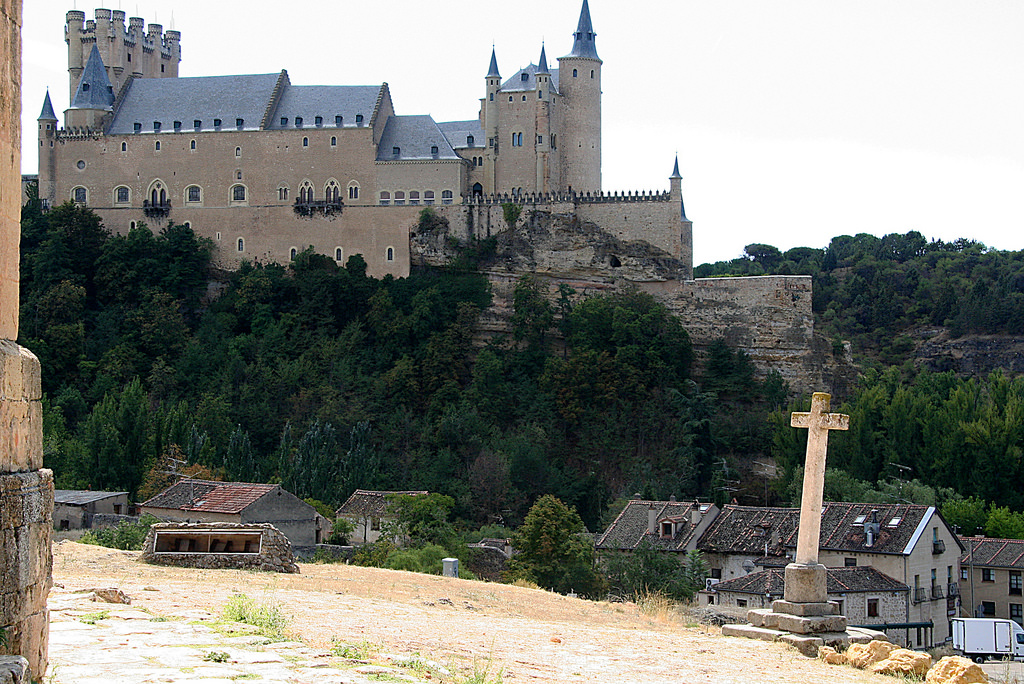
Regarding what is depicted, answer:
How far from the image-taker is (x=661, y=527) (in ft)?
132

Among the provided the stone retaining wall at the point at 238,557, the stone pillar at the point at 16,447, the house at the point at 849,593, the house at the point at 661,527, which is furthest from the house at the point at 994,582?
the stone pillar at the point at 16,447

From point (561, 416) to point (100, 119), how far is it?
2932 cm

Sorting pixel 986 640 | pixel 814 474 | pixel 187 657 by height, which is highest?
pixel 814 474

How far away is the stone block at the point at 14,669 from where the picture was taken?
6.45m

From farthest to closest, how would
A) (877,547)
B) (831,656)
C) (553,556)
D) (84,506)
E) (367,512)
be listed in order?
1. (367,512)
2. (84,506)
3. (877,547)
4. (553,556)
5. (831,656)

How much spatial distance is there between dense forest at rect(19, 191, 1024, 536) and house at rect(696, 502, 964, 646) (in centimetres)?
683

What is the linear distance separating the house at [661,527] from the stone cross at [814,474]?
2267 centimetres

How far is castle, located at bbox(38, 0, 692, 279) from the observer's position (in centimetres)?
6053

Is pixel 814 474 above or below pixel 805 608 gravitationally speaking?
above

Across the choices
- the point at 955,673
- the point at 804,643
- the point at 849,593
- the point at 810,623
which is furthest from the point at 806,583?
the point at 849,593

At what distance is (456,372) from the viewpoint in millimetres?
58062

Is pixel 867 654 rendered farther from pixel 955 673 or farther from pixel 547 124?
pixel 547 124

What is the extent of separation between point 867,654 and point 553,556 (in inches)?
862

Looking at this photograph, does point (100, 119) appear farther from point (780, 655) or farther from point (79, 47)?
point (780, 655)
